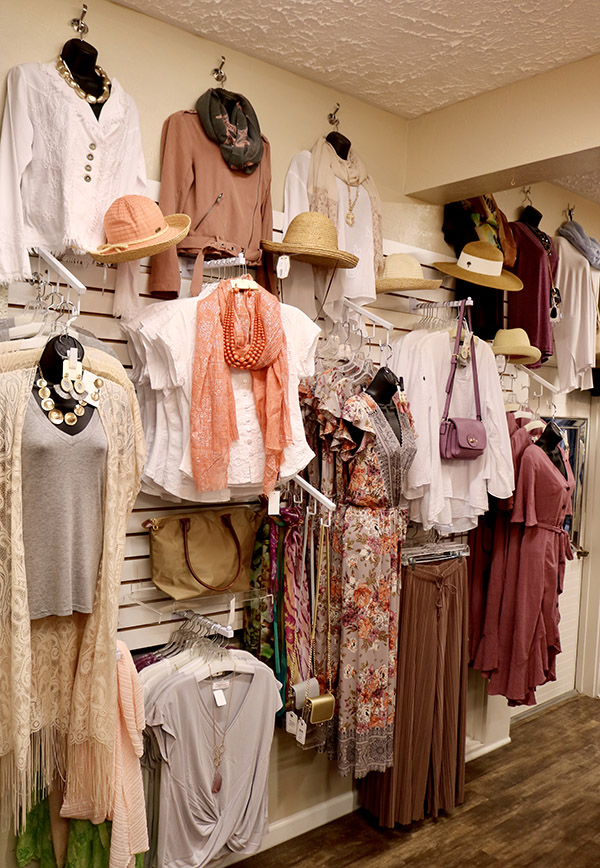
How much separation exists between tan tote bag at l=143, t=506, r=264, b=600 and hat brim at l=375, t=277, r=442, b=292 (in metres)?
1.13

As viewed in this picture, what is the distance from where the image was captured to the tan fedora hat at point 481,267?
3.50m

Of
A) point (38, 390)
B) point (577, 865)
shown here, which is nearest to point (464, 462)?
point (577, 865)

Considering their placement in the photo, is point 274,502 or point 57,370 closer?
point 57,370

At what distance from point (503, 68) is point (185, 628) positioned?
8.05ft

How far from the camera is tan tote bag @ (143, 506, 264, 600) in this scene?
8.73 ft

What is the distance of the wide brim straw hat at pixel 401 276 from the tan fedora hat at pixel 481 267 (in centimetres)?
32

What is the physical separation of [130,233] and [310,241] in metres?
0.72

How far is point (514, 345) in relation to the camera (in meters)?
3.72

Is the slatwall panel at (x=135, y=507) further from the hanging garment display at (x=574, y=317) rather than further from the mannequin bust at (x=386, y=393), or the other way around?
the hanging garment display at (x=574, y=317)

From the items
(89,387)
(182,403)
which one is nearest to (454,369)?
(182,403)

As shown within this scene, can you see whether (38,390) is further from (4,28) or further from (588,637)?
(588,637)

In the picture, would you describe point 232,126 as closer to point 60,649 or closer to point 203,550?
point 203,550

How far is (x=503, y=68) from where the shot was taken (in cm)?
289

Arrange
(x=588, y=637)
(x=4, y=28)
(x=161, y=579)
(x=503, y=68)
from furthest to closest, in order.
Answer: (x=588, y=637)
(x=503, y=68)
(x=161, y=579)
(x=4, y=28)
